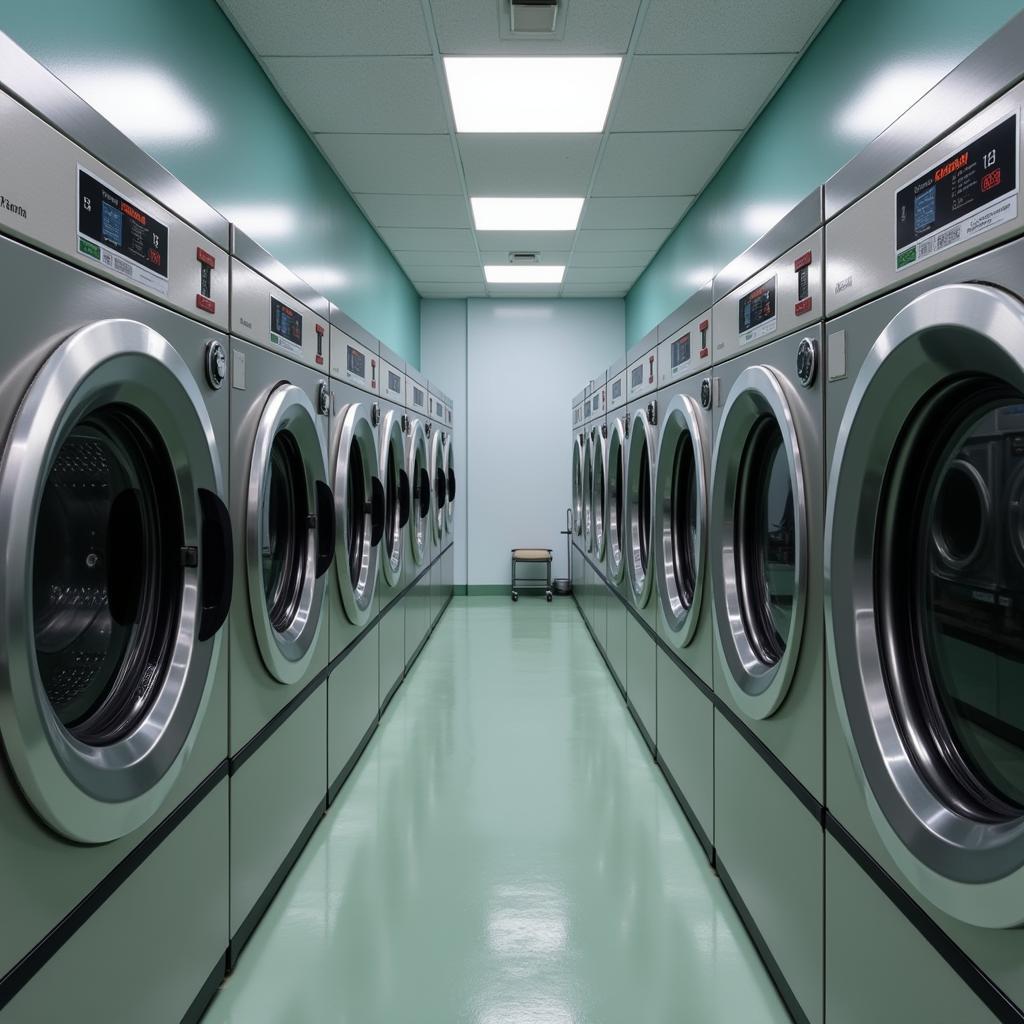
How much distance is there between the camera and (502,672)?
17.4 feet

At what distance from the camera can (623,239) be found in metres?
6.22

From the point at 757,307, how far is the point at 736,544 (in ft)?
2.36

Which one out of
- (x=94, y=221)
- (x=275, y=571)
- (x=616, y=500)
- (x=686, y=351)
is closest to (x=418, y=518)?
(x=616, y=500)

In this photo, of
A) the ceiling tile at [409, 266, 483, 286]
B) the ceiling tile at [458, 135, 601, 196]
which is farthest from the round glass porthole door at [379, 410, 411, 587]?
the ceiling tile at [409, 266, 483, 286]

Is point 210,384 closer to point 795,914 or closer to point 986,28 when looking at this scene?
point 795,914

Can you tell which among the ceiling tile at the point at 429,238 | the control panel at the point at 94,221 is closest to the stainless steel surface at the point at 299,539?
the control panel at the point at 94,221

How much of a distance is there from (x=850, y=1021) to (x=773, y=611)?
983 mm

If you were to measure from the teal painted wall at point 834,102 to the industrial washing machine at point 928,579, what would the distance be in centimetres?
77

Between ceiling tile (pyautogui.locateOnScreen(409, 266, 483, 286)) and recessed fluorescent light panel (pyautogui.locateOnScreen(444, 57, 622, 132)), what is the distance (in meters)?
2.99

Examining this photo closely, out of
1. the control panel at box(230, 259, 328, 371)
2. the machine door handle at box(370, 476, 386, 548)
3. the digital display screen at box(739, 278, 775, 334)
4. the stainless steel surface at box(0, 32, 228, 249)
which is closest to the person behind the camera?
the stainless steel surface at box(0, 32, 228, 249)

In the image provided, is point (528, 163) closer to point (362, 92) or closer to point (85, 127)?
point (362, 92)

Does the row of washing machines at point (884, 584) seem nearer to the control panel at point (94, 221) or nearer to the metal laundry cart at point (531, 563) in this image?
the control panel at point (94, 221)

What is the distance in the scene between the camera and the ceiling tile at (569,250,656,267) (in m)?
6.66

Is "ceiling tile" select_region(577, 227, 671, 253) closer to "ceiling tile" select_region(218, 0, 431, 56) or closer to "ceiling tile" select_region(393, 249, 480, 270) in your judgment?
"ceiling tile" select_region(393, 249, 480, 270)
